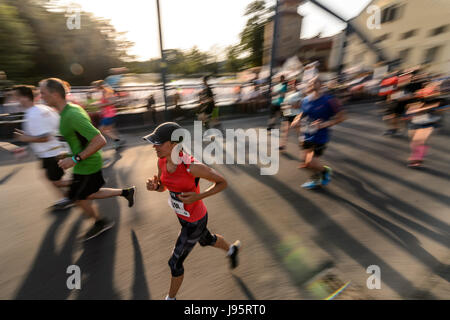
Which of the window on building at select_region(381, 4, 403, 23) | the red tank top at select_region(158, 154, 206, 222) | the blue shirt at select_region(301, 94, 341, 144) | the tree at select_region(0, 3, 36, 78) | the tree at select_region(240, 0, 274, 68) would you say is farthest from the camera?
the tree at select_region(240, 0, 274, 68)

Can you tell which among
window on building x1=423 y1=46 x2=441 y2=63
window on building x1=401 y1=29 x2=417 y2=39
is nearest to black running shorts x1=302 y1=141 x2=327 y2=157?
window on building x1=423 y1=46 x2=441 y2=63

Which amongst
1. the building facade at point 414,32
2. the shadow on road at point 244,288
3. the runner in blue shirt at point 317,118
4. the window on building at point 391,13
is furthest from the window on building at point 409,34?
the shadow on road at point 244,288

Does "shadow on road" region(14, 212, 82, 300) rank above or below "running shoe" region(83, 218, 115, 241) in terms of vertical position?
below

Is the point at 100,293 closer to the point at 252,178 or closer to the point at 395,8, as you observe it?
the point at 252,178

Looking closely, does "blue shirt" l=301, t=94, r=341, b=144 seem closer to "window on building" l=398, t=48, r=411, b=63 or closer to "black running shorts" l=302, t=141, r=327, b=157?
"black running shorts" l=302, t=141, r=327, b=157

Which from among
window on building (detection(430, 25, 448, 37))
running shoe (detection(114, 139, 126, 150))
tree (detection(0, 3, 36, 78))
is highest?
window on building (detection(430, 25, 448, 37))

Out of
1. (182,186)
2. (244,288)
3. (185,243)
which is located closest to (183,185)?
(182,186)

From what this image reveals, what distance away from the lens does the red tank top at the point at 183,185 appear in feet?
6.23

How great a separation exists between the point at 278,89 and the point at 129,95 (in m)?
5.63

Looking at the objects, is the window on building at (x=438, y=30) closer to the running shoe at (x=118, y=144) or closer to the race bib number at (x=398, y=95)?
the race bib number at (x=398, y=95)

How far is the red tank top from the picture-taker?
6.23 ft

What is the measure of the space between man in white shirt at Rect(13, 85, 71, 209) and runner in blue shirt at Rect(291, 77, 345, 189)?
373 centimetres

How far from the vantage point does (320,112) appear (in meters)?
Answer: 3.64

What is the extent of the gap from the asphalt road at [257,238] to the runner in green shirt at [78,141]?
2.37ft
